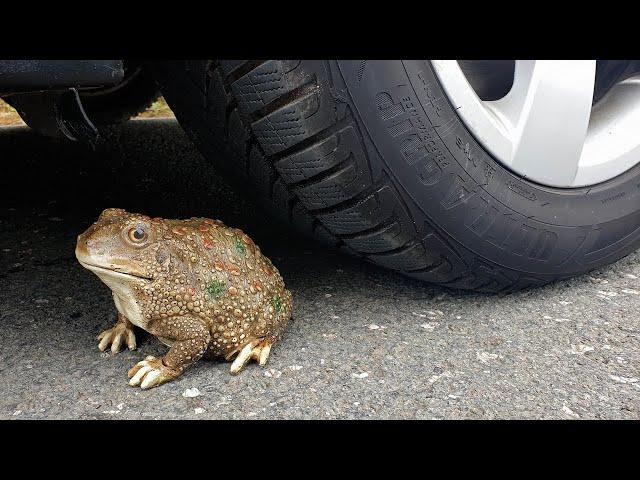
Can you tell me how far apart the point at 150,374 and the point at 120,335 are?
0.22 meters

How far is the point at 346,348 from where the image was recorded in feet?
5.45

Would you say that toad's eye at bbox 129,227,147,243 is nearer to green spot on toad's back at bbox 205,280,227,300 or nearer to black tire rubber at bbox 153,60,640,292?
green spot on toad's back at bbox 205,280,227,300

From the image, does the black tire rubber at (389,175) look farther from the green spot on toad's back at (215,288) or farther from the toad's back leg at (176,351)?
the toad's back leg at (176,351)

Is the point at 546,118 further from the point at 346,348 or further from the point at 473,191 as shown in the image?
the point at 346,348

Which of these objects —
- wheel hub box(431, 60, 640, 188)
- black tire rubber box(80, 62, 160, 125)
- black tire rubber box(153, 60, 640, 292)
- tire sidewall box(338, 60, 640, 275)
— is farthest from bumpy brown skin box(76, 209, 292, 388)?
black tire rubber box(80, 62, 160, 125)

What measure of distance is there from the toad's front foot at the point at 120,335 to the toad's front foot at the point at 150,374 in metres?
0.14

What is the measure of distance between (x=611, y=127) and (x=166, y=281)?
1350 mm

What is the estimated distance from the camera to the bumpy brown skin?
1.46 metres

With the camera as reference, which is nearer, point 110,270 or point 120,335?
point 110,270

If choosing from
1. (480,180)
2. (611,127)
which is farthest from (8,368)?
(611,127)

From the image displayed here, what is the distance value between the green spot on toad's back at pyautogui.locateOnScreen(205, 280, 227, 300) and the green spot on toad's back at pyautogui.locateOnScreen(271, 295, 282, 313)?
15cm

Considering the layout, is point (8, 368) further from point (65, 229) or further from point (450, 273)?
point (450, 273)

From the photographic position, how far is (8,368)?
151 centimetres

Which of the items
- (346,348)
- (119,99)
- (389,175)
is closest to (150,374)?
(346,348)
